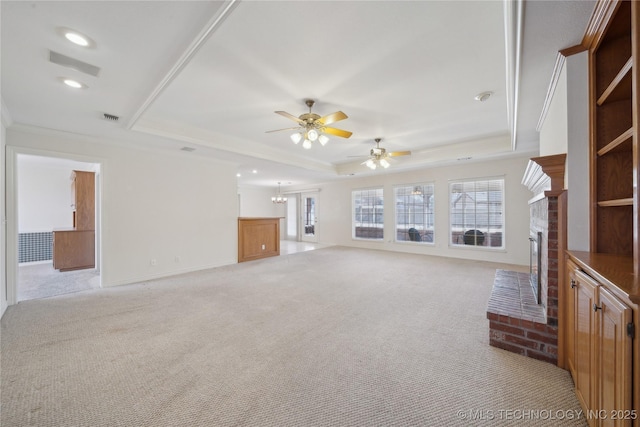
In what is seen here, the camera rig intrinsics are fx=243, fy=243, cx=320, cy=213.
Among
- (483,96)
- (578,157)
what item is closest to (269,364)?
(578,157)

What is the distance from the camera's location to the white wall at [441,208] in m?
5.50

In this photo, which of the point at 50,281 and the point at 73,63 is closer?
the point at 73,63

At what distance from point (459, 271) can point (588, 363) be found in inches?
150

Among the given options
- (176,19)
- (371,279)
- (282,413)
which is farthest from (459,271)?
(176,19)

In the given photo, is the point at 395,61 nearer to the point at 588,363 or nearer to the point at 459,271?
the point at 588,363

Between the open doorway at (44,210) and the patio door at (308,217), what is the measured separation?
21.6 ft

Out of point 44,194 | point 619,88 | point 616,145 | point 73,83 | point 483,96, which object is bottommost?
point 616,145

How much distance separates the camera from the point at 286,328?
8.39 ft

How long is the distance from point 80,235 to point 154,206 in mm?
2410

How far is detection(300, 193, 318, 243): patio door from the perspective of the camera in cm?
1014

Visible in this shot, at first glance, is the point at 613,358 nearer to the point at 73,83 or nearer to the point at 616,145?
the point at 616,145

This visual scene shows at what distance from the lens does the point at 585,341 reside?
1.39 metres

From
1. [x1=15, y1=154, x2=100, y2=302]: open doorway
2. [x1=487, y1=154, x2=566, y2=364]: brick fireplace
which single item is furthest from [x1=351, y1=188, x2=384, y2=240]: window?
[x1=15, y1=154, x2=100, y2=302]: open doorway

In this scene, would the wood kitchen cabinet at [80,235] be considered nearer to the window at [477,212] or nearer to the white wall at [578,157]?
the white wall at [578,157]
